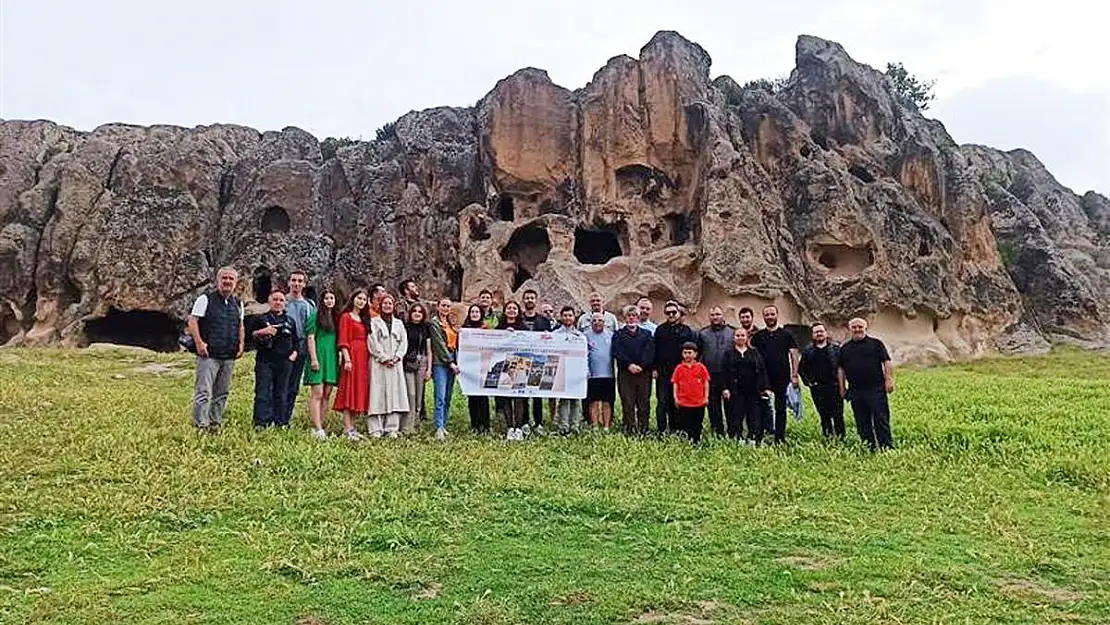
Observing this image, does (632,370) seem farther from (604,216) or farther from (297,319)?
(604,216)

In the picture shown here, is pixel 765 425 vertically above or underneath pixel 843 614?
above

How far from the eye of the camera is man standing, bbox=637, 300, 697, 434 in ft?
37.1

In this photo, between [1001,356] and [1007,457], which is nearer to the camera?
[1007,457]

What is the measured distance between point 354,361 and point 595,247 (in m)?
18.6

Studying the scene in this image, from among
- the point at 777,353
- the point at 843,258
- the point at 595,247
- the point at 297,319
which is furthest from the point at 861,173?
the point at 297,319

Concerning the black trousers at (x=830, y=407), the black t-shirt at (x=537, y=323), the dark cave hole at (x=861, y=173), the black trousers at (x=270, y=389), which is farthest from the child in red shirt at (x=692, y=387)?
the dark cave hole at (x=861, y=173)

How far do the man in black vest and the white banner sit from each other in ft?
8.26

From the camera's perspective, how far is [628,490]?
832 centimetres

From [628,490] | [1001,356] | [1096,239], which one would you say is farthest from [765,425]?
[1096,239]

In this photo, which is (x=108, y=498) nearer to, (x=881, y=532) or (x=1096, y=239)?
(x=881, y=532)

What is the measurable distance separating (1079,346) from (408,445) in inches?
953

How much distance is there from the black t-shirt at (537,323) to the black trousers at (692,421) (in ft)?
6.25

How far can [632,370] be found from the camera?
11.3 meters

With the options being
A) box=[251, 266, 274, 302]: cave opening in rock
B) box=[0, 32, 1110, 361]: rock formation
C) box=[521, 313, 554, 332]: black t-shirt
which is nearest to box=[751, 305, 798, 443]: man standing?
box=[521, 313, 554, 332]: black t-shirt
